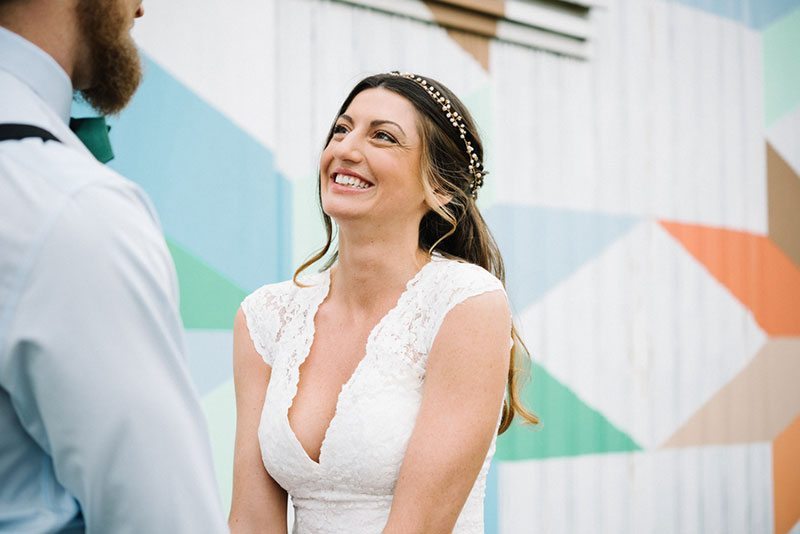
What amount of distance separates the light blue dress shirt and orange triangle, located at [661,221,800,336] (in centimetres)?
397

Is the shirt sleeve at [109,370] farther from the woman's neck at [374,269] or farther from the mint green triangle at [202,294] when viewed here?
the mint green triangle at [202,294]

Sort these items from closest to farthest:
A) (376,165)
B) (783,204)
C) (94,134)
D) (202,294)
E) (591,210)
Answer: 1. (94,134)
2. (376,165)
3. (202,294)
4. (591,210)
5. (783,204)

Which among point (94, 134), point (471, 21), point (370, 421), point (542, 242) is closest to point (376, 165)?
point (370, 421)

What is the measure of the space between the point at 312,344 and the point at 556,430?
235 cm

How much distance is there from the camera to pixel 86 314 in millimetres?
730

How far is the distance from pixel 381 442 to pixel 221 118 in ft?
5.26

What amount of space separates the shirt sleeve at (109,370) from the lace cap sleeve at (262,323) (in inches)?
45.6

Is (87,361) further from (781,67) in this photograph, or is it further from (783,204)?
(781,67)

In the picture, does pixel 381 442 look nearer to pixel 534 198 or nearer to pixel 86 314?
pixel 86 314

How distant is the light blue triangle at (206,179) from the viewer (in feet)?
9.18

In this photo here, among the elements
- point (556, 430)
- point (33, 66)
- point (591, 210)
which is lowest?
point (556, 430)

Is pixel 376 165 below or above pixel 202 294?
above

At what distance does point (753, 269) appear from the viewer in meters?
4.88

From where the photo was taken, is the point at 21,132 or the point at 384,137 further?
the point at 384,137
